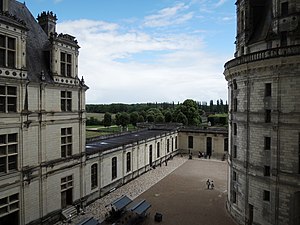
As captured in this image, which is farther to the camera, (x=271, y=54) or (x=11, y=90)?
(x=271, y=54)

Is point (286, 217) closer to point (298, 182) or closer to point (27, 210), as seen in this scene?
point (298, 182)

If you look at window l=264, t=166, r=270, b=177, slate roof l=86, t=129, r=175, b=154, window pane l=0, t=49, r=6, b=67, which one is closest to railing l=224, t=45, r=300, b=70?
window l=264, t=166, r=270, b=177

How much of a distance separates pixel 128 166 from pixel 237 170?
15221 millimetres

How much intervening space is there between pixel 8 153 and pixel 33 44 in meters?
8.90

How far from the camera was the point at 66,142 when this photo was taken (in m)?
22.5

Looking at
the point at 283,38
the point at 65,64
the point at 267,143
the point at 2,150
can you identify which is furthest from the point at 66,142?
the point at 283,38

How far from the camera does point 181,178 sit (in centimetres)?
3497

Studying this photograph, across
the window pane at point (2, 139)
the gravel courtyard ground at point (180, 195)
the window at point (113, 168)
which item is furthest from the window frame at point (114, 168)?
the window pane at point (2, 139)

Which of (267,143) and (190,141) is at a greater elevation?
(267,143)

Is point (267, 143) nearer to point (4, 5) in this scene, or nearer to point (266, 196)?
point (266, 196)

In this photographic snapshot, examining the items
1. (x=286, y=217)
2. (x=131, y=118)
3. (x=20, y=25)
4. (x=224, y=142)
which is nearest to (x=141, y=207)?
(x=286, y=217)

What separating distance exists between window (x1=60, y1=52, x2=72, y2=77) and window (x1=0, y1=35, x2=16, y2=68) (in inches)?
187

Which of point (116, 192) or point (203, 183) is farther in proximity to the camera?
point (203, 183)

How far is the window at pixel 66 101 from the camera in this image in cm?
2208
